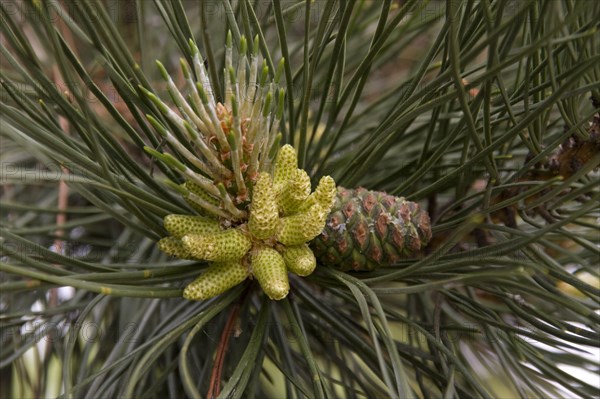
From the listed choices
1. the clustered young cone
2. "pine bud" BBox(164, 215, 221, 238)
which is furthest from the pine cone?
"pine bud" BBox(164, 215, 221, 238)

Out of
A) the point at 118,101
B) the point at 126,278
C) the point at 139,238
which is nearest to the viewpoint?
the point at 126,278

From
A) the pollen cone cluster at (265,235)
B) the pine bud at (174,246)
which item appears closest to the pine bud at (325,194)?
the pollen cone cluster at (265,235)

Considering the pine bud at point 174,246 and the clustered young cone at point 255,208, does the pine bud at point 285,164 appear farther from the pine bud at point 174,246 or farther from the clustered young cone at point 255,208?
the pine bud at point 174,246

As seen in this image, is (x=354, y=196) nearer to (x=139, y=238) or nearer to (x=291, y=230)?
(x=291, y=230)

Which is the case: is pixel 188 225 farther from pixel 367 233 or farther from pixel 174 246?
pixel 367 233

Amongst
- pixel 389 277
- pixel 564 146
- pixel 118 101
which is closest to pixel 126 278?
pixel 389 277

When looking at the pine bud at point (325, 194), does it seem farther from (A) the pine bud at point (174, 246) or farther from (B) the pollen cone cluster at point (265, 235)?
(A) the pine bud at point (174, 246)

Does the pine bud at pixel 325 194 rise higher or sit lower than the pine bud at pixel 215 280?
higher

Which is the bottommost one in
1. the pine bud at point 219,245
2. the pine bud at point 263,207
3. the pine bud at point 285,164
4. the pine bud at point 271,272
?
the pine bud at point 271,272
